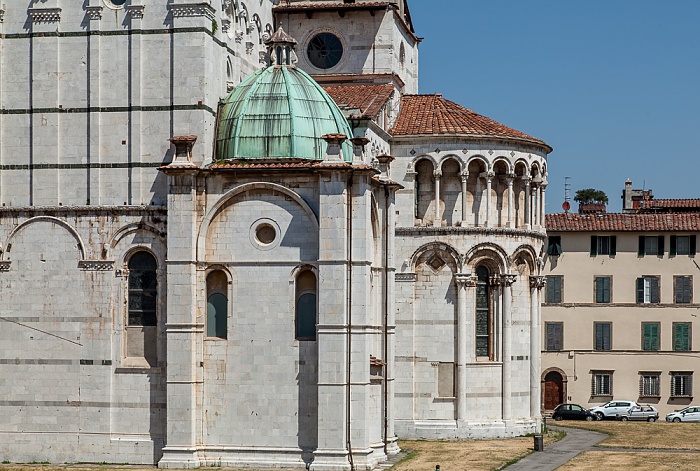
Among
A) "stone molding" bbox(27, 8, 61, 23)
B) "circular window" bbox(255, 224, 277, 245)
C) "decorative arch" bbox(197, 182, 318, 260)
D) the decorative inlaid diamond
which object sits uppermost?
"stone molding" bbox(27, 8, 61, 23)

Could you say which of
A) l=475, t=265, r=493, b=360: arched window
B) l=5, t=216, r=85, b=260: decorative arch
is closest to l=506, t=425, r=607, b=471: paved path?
l=475, t=265, r=493, b=360: arched window

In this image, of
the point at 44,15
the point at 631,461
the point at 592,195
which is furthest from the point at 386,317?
the point at 592,195

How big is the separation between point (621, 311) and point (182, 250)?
130 feet

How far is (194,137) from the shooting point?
147ft

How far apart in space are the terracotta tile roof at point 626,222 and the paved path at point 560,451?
686 inches

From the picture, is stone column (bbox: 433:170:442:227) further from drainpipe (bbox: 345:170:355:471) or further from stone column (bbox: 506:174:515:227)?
drainpipe (bbox: 345:170:355:471)

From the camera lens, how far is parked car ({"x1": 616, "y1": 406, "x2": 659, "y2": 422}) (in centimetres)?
7362

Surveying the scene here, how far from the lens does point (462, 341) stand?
2178 inches

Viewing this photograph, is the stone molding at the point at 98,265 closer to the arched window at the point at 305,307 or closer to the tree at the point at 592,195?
the arched window at the point at 305,307

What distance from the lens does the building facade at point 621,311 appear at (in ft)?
255

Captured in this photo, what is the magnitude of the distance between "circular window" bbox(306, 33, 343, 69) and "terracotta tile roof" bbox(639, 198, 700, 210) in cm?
3553

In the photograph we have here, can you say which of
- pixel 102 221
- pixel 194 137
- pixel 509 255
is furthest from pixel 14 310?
pixel 509 255

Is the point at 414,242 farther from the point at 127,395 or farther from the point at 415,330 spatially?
the point at 127,395

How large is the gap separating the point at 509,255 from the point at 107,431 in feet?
61.0
